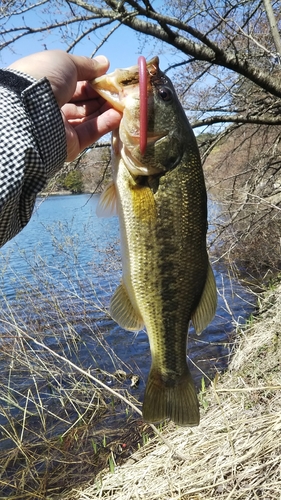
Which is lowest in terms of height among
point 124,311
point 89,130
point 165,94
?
point 124,311

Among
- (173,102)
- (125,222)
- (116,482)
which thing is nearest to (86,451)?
(116,482)

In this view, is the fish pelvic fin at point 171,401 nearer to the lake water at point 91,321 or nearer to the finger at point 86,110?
the finger at point 86,110

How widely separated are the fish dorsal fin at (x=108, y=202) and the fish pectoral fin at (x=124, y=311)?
401mm

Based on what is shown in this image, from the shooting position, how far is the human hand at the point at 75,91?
2082 mm

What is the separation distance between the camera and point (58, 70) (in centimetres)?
210

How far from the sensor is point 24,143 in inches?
70.9

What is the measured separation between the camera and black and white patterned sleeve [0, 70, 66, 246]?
5.72 feet

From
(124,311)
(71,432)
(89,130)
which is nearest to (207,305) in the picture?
(124,311)

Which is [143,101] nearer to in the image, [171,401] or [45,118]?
[45,118]

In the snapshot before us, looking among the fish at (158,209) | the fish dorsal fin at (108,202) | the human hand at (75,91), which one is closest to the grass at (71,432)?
the fish at (158,209)

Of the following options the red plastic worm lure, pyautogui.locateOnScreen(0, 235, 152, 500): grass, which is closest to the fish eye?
the red plastic worm lure

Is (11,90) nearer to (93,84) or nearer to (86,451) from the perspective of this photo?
(93,84)

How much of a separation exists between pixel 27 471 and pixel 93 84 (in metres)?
5.72

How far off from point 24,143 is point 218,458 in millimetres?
3364
